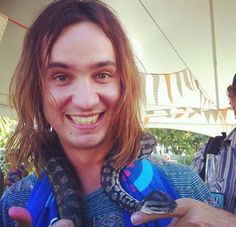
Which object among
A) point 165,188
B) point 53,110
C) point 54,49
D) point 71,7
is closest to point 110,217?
point 165,188

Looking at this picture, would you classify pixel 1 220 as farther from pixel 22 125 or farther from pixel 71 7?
pixel 71 7

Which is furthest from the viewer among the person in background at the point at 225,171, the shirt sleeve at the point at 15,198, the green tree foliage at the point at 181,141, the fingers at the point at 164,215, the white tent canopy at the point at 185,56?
the green tree foliage at the point at 181,141

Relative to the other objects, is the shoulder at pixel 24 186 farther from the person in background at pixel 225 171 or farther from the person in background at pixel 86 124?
the person in background at pixel 225 171

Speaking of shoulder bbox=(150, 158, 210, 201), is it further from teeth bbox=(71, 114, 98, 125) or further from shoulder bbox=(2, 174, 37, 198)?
shoulder bbox=(2, 174, 37, 198)

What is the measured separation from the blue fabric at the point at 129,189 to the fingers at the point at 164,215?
0.16 meters

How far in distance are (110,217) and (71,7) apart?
0.57 meters

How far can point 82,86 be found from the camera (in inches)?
39.2

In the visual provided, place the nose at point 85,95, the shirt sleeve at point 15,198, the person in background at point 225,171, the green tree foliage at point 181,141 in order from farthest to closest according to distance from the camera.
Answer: the green tree foliage at point 181,141 < the person in background at point 225,171 < the shirt sleeve at point 15,198 < the nose at point 85,95

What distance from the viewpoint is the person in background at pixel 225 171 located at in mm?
1962

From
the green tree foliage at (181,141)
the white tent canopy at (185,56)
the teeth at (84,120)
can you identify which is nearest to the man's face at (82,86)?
the teeth at (84,120)

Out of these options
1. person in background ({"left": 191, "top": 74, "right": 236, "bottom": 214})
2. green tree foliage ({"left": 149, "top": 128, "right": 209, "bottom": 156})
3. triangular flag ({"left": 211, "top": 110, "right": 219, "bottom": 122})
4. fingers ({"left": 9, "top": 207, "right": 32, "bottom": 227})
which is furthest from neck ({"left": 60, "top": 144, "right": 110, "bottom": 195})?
green tree foliage ({"left": 149, "top": 128, "right": 209, "bottom": 156})

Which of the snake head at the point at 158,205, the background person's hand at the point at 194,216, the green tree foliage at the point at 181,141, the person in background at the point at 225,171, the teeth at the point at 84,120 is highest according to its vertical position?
the teeth at the point at 84,120

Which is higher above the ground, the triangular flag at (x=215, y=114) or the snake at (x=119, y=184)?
the snake at (x=119, y=184)

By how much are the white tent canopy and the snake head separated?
3.24 m
